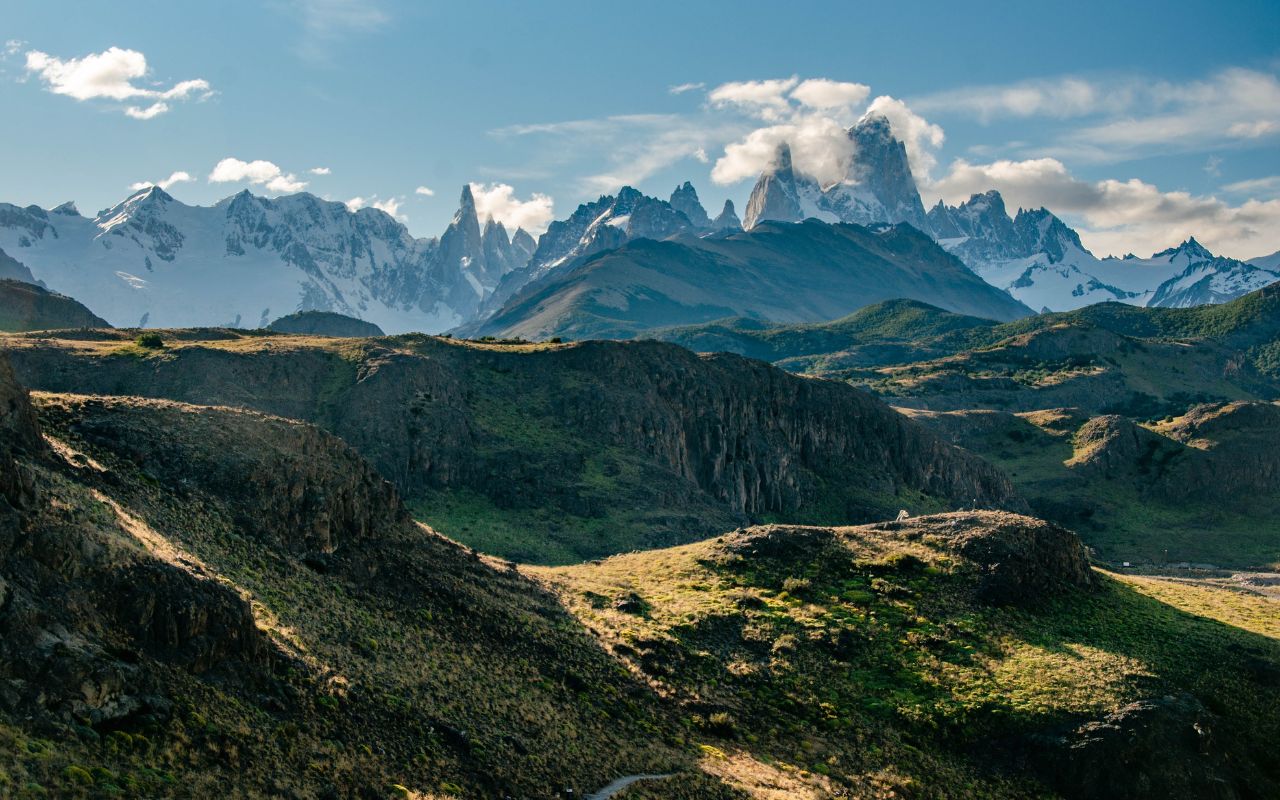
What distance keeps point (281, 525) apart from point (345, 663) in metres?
12.9

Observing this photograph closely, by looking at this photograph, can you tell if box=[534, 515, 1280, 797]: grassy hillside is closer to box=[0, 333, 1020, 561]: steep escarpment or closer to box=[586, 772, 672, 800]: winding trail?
box=[586, 772, 672, 800]: winding trail

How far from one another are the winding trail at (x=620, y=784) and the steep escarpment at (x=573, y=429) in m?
65.5

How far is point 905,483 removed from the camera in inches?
6806

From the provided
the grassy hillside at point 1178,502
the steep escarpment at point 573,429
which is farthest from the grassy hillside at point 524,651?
the grassy hillside at point 1178,502

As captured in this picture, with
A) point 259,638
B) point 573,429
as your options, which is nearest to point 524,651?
point 259,638

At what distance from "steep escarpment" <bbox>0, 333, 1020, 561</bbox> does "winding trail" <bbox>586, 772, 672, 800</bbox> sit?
65.5m

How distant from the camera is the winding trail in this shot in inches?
1572

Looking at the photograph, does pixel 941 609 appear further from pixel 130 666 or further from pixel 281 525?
pixel 130 666

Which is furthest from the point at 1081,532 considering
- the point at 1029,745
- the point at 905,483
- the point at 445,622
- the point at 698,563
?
the point at 445,622

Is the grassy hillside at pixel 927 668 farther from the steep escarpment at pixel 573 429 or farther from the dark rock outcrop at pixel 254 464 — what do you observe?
the steep escarpment at pixel 573 429

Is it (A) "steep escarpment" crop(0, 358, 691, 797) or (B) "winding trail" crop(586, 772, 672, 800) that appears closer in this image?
(A) "steep escarpment" crop(0, 358, 691, 797)

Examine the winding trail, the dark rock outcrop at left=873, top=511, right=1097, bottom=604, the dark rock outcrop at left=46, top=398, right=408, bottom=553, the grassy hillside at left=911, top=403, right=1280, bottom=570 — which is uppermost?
the dark rock outcrop at left=46, top=398, right=408, bottom=553

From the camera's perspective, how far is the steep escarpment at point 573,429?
121625 millimetres

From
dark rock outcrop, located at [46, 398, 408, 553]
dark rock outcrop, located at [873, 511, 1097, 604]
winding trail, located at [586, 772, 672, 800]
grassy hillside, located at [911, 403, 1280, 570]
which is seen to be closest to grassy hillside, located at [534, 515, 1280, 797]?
dark rock outcrop, located at [873, 511, 1097, 604]
